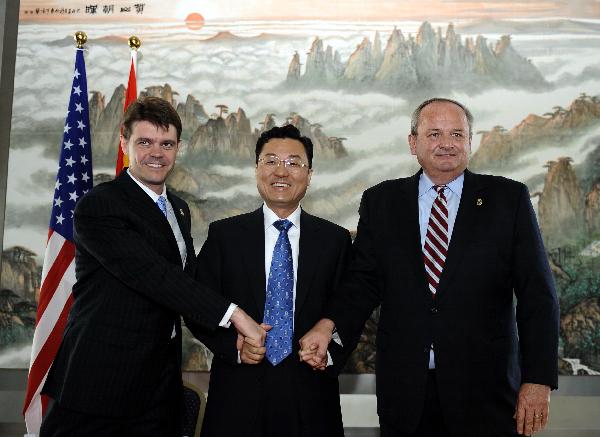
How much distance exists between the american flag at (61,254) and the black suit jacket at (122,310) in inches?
52.9

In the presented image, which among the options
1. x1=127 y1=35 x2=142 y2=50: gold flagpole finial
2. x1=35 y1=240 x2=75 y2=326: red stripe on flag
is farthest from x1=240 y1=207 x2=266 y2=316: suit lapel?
x1=127 y1=35 x2=142 y2=50: gold flagpole finial

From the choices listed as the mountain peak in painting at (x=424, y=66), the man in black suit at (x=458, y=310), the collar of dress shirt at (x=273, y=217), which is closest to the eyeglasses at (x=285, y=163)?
the collar of dress shirt at (x=273, y=217)

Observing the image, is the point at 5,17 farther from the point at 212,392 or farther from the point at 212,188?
the point at 212,392

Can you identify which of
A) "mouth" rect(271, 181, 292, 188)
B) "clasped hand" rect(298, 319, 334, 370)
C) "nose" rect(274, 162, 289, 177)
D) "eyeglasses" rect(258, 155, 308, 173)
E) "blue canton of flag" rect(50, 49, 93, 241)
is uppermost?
"blue canton of flag" rect(50, 49, 93, 241)

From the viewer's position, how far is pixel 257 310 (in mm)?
2182

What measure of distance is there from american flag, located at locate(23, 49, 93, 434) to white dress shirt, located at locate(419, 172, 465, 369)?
85.9 inches

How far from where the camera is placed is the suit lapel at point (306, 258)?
87.0 inches

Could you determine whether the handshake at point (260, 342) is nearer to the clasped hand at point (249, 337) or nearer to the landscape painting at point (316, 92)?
the clasped hand at point (249, 337)

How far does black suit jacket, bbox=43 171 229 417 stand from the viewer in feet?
6.69

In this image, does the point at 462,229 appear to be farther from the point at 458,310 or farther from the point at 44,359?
the point at 44,359

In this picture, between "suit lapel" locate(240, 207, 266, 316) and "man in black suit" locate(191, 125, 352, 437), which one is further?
"suit lapel" locate(240, 207, 266, 316)

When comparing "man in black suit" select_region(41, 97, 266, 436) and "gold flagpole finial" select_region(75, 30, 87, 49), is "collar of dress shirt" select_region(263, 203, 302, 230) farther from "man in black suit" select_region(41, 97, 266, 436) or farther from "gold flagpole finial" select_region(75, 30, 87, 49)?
"gold flagpole finial" select_region(75, 30, 87, 49)

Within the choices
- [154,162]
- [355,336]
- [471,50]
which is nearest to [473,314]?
[355,336]

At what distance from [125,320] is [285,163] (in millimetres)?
839
